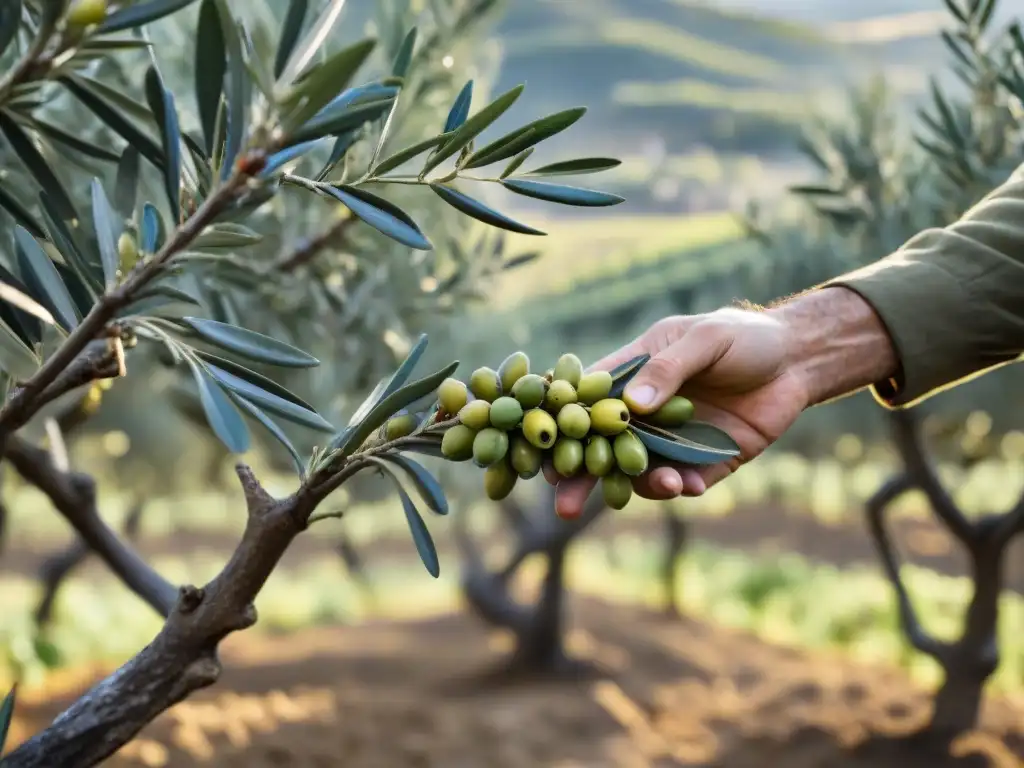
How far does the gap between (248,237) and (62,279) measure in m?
0.23

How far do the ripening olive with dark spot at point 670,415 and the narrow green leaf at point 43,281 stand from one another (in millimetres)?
612

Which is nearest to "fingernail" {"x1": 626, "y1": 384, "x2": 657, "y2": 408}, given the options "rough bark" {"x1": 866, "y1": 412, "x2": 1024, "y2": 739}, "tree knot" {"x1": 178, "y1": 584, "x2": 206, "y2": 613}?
"tree knot" {"x1": 178, "y1": 584, "x2": 206, "y2": 613}

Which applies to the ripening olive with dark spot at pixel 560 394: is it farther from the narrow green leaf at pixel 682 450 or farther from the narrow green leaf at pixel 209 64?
the narrow green leaf at pixel 209 64

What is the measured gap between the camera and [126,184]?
1070 mm

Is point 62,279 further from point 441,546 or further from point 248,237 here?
point 441,546

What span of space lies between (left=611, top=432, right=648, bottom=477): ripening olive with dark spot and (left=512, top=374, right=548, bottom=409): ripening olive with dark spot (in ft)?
0.33

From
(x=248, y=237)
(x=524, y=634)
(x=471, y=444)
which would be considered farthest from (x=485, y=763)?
(x=248, y=237)

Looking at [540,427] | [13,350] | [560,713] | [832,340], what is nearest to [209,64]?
[540,427]

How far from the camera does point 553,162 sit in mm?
949

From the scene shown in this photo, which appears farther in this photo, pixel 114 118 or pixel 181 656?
pixel 181 656

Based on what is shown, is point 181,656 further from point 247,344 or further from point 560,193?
point 560,193

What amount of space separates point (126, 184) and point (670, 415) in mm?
660

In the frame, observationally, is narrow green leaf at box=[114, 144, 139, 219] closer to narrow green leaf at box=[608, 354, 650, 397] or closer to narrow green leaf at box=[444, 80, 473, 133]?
narrow green leaf at box=[444, 80, 473, 133]

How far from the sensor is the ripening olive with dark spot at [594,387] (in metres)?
1.04
